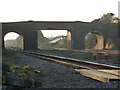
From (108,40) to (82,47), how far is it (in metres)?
5.82

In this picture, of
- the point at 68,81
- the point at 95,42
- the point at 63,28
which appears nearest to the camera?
the point at 68,81

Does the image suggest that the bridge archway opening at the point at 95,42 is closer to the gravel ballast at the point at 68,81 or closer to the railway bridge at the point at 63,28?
the railway bridge at the point at 63,28

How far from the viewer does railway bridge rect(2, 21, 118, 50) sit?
44.9 meters

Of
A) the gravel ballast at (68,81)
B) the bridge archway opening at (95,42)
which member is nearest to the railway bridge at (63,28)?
the bridge archway opening at (95,42)

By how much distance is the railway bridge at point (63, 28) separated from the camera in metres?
44.9

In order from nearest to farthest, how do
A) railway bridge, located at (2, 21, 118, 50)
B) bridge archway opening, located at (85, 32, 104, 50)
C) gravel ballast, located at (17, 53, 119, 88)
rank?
1. gravel ballast, located at (17, 53, 119, 88)
2. railway bridge, located at (2, 21, 118, 50)
3. bridge archway opening, located at (85, 32, 104, 50)

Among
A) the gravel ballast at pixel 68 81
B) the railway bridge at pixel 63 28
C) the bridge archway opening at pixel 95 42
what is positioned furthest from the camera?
the bridge archway opening at pixel 95 42

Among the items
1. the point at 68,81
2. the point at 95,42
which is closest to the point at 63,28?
the point at 95,42

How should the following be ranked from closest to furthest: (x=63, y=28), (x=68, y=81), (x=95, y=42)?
(x=68, y=81) → (x=63, y=28) → (x=95, y=42)

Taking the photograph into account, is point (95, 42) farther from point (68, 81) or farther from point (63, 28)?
point (68, 81)

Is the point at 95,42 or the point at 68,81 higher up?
the point at 95,42

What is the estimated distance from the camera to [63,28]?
45.1 m

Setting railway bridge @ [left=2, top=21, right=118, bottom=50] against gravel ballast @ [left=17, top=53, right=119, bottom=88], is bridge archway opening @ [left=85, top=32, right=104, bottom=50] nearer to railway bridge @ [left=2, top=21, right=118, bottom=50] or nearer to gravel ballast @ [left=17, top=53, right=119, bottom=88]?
railway bridge @ [left=2, top=21, right=118, bottom=50]

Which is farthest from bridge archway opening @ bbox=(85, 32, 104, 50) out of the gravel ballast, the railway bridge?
the gravel ballast
